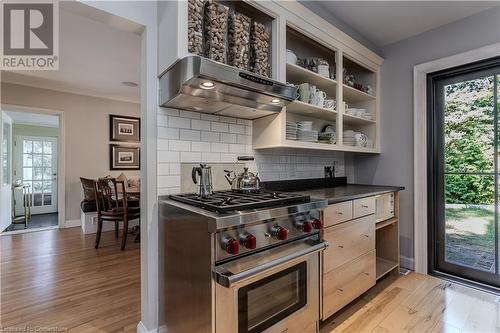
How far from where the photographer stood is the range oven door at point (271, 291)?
112cm

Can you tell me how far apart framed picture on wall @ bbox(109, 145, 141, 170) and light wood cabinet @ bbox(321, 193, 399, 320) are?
473 cm

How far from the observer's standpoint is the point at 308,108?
2.15 meters

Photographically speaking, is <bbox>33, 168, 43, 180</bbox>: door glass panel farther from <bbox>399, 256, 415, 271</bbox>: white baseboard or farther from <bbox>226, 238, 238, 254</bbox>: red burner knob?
<bbox>399, 256, 415, 271</bbox>: white baseboard

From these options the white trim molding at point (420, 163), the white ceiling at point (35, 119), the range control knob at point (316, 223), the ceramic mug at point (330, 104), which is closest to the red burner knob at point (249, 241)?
the range control knob at point (316, 223)

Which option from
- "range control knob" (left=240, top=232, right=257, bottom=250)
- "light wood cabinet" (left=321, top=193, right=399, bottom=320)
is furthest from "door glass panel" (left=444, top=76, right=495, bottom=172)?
"range control knob" (left=240, top=232, right=257, bottom=250)

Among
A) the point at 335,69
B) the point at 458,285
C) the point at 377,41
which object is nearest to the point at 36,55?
the point at 335,69

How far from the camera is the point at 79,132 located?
4.76 m

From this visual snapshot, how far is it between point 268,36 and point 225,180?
3.63 feet

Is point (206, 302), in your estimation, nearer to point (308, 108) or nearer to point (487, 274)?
point (308, 108)

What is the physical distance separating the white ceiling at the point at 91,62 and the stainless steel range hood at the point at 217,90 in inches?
22.5

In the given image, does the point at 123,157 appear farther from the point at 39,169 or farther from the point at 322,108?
the point at 322,108

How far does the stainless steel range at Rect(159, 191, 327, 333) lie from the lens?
3.69 feet

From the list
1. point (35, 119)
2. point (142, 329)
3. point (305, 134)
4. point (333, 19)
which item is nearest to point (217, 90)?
point (305, 134)

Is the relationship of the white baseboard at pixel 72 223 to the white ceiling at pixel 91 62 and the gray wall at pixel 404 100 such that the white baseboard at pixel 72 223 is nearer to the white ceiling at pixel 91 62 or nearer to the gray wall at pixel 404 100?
the white ceiling at pixel 91 62
